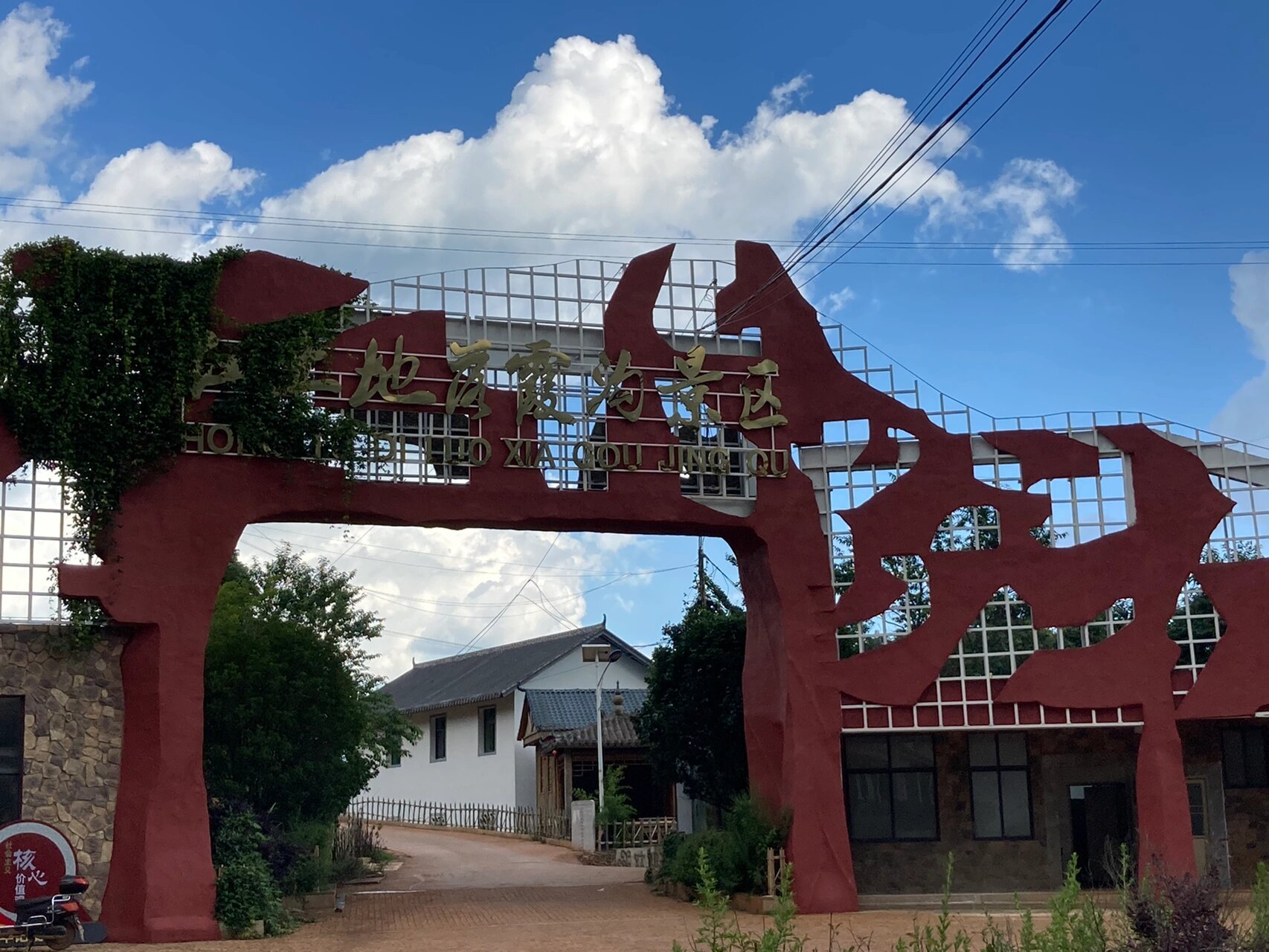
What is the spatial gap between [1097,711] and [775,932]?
1514 cm

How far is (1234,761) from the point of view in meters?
23.0

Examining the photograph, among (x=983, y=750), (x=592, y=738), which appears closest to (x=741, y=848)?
(x=983, y=750)

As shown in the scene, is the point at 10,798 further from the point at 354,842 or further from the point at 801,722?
the point at 354,842

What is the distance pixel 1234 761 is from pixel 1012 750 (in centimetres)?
375

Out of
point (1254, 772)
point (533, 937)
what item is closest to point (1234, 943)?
point (533, 937)

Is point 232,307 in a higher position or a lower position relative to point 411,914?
higher

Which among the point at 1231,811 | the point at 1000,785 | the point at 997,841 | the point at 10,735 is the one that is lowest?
the point at 997,841

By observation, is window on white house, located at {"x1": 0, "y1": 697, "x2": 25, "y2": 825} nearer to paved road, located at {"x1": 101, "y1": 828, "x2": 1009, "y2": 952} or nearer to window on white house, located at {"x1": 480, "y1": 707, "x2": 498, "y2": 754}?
paved road, located at {"x1": 101, "y1": 828, "x2": 1009, "y2": 952}

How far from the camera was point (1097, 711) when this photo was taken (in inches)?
811

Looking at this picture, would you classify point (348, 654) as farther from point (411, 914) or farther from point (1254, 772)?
point (1254, 772)

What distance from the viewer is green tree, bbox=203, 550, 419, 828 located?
19.9m

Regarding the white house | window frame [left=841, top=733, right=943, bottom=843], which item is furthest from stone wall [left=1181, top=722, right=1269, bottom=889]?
the white house

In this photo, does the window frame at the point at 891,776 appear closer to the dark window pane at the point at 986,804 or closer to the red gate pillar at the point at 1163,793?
the dark window pane at the point at 986,804

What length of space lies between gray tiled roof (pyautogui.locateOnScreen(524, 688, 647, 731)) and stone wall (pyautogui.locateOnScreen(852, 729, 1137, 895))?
608 inches
